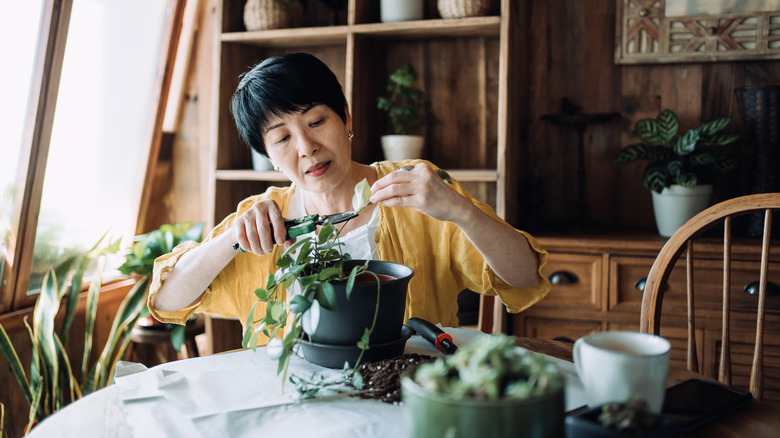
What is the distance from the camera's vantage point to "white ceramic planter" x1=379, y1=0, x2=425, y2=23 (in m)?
2.45

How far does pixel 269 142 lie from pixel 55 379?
1266 mm

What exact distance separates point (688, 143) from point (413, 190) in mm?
1464

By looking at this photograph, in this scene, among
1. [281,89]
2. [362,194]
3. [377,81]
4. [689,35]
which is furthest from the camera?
[377,81]

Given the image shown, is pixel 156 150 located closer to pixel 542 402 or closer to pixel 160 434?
pixel 160 434

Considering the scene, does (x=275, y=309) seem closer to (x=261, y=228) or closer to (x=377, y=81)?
(x=261, y=228)

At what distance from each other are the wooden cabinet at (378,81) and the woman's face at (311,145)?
996mm

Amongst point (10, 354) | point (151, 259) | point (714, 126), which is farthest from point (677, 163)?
point (10, 354)

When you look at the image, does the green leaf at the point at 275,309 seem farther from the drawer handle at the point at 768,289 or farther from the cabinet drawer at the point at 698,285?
the drawer handle at the point at 768,289

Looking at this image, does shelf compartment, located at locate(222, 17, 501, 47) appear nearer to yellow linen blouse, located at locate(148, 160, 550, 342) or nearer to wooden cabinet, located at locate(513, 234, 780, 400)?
wooden cabinet, located at locate(513, 234, 780, 400)

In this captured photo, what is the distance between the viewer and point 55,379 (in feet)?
6.86

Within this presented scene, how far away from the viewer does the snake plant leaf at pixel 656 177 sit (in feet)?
7.34

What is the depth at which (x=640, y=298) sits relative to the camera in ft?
7.10

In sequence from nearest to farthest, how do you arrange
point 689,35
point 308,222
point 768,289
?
1. point 308,222
2. point 768,289
3. point 689,35

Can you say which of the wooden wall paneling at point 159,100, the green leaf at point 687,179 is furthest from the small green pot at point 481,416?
the wooden wall paneling at point 159,100
